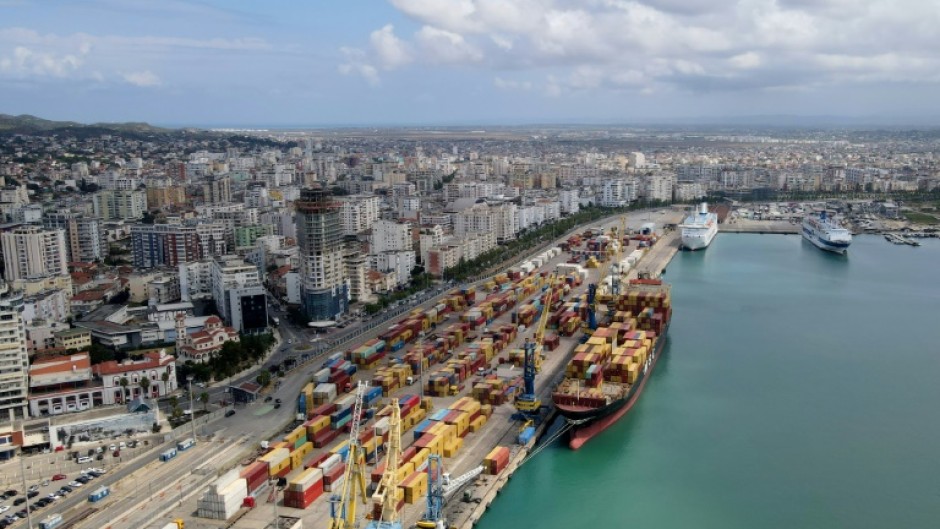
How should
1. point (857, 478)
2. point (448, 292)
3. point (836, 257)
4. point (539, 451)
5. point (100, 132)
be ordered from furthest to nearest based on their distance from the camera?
point (100, 132), point (836, 257), point (448, 292), point (539, 451), point (857, 478)

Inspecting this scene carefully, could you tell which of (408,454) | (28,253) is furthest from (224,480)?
(28,253)

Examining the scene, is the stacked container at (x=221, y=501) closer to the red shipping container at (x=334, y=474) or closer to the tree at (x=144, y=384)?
the red shipping container at (x=334, y=474)

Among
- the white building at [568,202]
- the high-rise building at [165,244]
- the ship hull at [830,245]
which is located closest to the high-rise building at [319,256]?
the high-rise building at [165,244]

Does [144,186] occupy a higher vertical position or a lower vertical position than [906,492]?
higher

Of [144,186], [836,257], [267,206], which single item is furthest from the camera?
[144,186]

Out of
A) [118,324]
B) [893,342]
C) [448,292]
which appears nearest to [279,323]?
[118,324]

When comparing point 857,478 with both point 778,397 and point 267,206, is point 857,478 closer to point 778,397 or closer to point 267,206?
point 778,397
